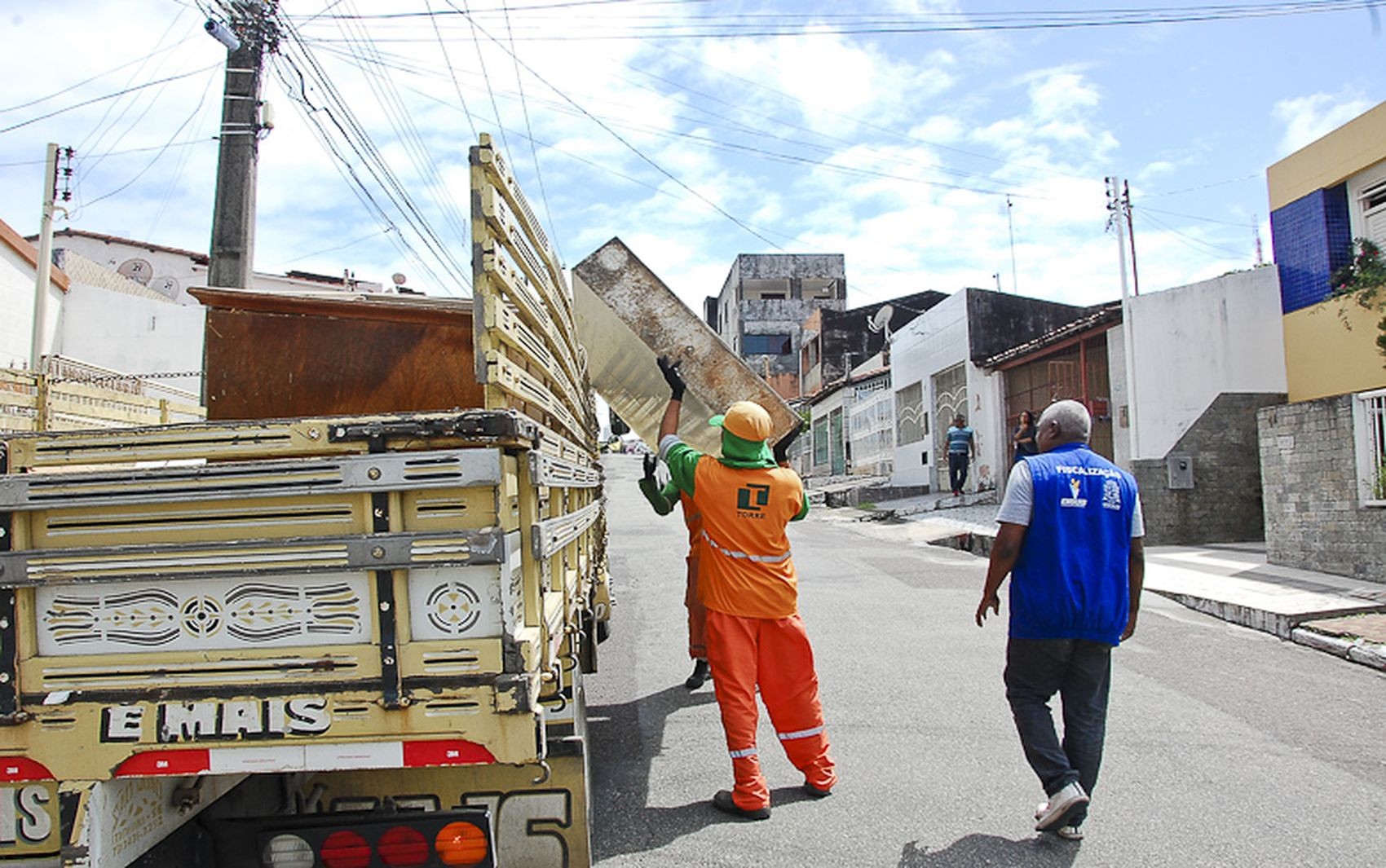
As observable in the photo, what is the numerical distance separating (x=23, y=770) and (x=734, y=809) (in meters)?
2.58

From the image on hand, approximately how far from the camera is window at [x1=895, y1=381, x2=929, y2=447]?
23734mm

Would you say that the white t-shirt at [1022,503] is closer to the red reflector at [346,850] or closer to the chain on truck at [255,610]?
the chain on truck at [255,610]

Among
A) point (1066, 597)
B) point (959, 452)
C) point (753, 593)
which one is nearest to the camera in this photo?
point (1066, 597)

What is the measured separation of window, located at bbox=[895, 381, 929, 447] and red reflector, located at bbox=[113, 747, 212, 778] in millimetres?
22021

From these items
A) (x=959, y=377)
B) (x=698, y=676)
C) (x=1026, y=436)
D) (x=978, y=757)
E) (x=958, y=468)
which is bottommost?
(x=978, y=757)

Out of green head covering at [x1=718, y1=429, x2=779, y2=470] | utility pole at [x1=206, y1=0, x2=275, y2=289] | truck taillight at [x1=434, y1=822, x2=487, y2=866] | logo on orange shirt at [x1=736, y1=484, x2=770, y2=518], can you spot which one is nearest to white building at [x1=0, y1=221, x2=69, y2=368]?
utility pole at [x1=206, y1=0, x2=275, y2=289]

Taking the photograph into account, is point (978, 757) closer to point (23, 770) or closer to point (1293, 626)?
point (23, 770)

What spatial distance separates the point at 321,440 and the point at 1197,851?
344cm

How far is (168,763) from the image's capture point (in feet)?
7.55

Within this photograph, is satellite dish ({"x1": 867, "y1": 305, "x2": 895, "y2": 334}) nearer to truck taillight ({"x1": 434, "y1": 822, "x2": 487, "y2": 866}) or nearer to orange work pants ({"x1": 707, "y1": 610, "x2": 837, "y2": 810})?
orange work pants ({"x1": 707, "y1": 610, "x2": 837, "y2": 810})

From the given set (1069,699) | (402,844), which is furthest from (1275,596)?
(402,844)

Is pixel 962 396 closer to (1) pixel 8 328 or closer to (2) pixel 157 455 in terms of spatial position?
(1) pixel 8 328

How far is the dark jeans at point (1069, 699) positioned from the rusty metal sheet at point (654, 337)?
1.84m

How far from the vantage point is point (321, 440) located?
2.35 meters
